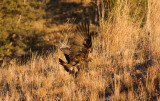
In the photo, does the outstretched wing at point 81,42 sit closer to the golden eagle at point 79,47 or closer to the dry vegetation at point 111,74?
the golden eagle at point 79,47

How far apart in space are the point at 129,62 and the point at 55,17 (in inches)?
949

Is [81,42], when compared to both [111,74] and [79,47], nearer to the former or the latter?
[79,47]

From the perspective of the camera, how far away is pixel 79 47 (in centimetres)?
310

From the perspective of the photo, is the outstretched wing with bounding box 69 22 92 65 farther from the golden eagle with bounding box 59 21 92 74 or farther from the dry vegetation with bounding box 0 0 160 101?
the dry vegetation with bounding box 0 0 160 101

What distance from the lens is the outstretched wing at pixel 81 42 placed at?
2986 mm

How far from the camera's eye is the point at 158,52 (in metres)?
3.36

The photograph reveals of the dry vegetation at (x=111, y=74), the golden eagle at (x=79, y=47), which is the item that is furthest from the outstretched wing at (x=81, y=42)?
the dry vegetation at (x=111, y=74)

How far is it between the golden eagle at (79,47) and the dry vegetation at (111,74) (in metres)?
0.22

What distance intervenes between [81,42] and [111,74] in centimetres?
83

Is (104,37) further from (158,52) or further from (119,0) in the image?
(158,52)

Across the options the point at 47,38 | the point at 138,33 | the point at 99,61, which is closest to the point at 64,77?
the point at 99,61

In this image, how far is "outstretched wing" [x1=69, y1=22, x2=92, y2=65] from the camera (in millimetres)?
2986

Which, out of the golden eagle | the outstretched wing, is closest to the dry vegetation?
the golden eagle

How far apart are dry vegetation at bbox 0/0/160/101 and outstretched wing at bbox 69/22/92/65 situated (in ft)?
1.41
